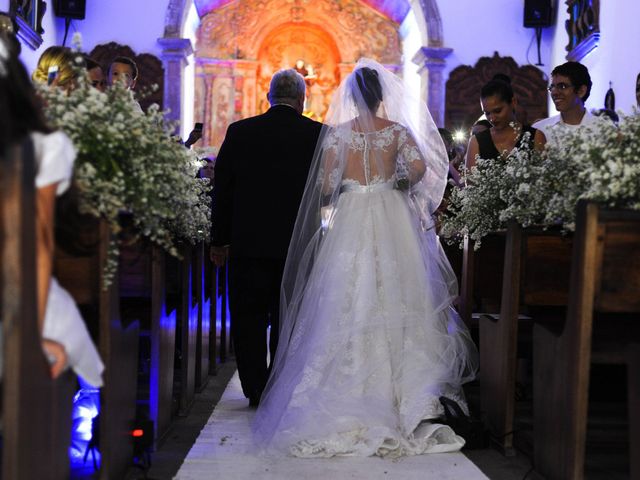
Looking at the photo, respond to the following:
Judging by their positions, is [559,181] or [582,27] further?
[582,27]

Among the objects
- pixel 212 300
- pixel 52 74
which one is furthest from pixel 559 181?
pixel 212 300

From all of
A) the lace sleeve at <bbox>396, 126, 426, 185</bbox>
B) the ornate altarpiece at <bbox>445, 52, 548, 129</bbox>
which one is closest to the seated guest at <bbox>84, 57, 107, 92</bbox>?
the lace sleeve at <bbox>396, 126, 426, 185</bbox>

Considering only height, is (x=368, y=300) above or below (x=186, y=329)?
above

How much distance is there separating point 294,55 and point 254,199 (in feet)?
40.0

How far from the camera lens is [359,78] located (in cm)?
504

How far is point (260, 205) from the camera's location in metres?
5.37

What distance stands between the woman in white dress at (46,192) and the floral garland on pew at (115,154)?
0.61 metres

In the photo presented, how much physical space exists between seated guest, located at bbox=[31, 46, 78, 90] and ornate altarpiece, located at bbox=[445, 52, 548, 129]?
9920 millimetres

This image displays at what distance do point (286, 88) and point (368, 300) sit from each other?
5.04 feet

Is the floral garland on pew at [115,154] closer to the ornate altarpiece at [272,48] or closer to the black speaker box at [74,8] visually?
the black speaker box at [74,8]

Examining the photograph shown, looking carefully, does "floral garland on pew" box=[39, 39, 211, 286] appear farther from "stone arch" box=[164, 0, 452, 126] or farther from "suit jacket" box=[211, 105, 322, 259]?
"stone arch" box=[164, 0, 452, 126]

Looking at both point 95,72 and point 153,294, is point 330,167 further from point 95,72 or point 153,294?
point 95,72

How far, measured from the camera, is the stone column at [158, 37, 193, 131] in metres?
13.8

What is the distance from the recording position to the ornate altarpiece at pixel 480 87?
1384 centimetres
